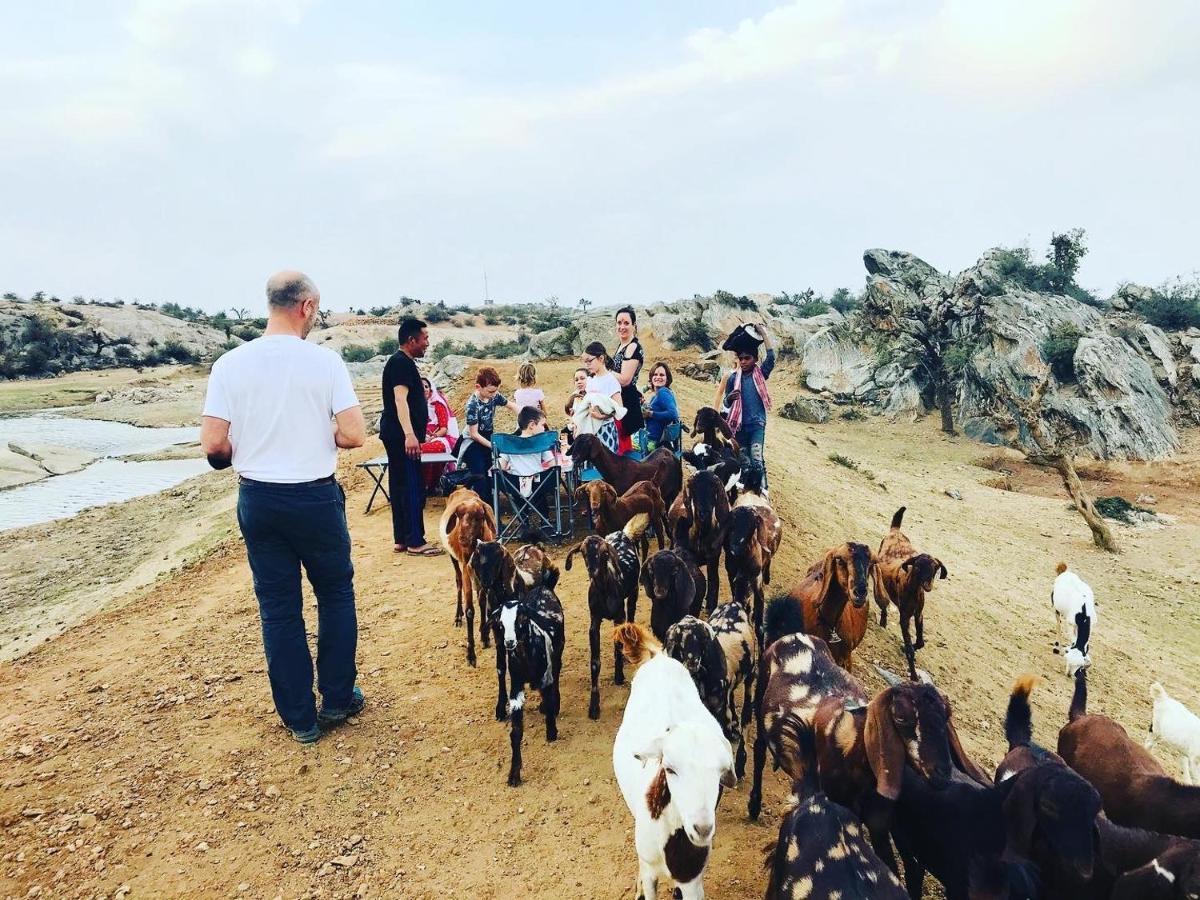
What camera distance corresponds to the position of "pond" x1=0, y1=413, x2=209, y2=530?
1598 cm

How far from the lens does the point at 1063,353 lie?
2239 cm

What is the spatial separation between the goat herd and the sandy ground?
371 mm

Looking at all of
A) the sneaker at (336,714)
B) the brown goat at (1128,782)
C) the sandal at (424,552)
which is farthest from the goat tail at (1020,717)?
the sandal at (424,552)

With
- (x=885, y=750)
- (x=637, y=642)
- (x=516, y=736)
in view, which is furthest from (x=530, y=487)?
(x=885, y=750)

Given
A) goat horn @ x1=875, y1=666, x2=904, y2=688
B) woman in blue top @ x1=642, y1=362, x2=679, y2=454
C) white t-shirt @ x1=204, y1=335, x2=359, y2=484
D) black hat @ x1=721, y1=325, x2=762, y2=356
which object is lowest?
goat horn @ x1=875, y1=666, x2=904, y2=688

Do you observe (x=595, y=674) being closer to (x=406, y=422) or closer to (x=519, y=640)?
(x=519, y=640)

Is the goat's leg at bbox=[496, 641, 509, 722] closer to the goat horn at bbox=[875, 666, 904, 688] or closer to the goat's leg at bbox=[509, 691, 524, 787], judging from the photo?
the goat's leg at bbox=[509, 691, 524, 787]

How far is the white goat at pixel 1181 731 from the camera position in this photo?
218 inches

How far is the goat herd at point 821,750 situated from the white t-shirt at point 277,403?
4.86 ft

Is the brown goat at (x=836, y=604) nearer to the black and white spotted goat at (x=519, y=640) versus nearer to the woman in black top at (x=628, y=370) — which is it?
the black and white spotted goat at (x=519, y=640)

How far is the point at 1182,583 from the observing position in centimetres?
1123

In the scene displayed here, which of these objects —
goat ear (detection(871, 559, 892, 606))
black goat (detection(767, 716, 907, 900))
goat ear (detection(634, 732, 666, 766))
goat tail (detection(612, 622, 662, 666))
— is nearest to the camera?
black goat (detection(767, 716, 907, 900))

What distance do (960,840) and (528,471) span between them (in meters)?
6.08

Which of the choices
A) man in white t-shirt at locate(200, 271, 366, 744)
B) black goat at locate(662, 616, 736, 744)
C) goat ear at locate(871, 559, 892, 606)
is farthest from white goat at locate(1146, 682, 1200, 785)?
man in white t-shirt at locate(200, 271, 366, 744)
